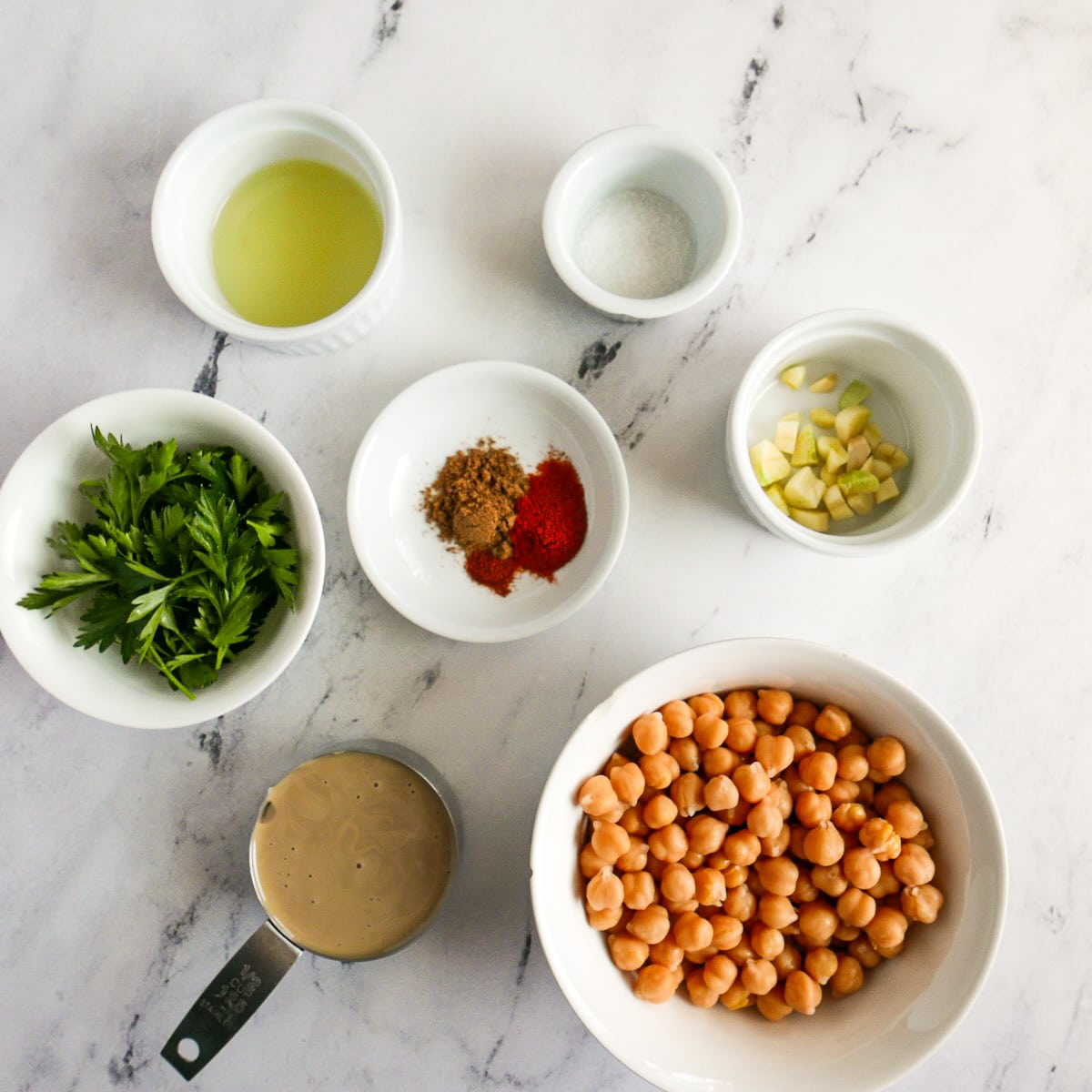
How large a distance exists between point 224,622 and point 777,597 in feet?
2.68

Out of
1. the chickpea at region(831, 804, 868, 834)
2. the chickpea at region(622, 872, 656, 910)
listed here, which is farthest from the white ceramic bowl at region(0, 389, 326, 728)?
the chickpea at region(831, 804, 868, 834)

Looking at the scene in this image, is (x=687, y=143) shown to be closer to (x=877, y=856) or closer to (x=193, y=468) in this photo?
(x=193, y=468)

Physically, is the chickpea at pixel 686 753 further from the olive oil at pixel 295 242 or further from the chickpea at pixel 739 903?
the olive oil at pixel 295 242

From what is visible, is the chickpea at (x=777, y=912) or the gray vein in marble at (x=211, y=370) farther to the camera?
the gray vein in marble at (x=211, y=370)

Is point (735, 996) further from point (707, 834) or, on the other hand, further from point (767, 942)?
point (707, 834)

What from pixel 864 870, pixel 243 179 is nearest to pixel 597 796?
pixel 864 870

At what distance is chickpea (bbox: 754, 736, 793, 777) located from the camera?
1103mm

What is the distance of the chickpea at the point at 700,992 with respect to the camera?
1.08m

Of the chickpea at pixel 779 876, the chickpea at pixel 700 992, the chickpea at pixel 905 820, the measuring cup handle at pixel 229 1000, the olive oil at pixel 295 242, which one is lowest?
the measuring cup handle at pixel 229 1000

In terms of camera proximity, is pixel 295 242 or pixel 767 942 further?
pixel 295 242

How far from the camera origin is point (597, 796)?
108cm

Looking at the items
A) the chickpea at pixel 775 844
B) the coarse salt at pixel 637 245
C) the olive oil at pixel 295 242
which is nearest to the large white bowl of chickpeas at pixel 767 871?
the chickpea at pixel 775 844

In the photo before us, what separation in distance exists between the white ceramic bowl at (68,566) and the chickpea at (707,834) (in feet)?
1.91

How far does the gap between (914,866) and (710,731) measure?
11.9 inches
